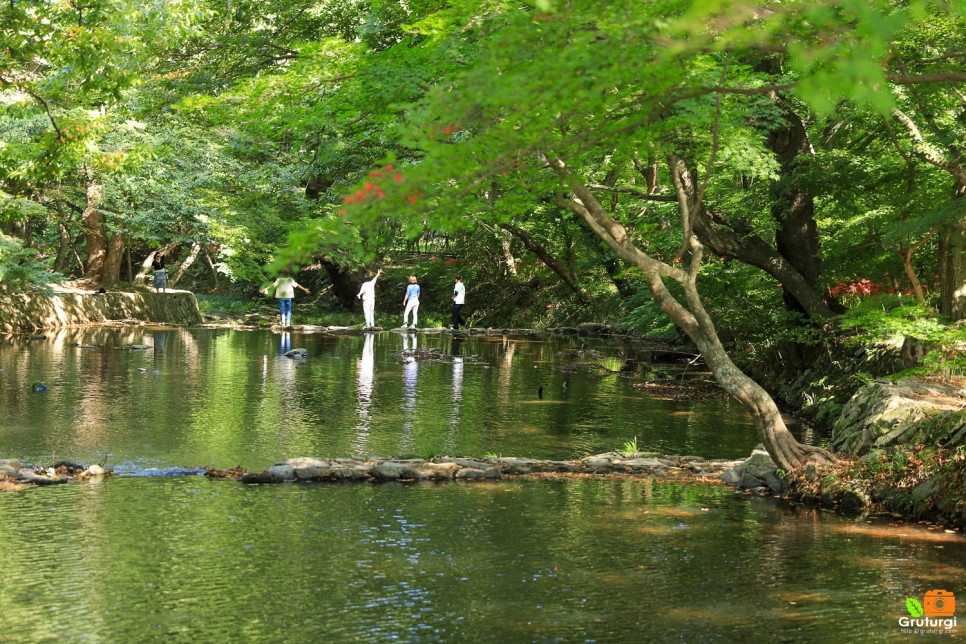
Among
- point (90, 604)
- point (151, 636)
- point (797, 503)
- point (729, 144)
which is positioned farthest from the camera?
point (729, 144)

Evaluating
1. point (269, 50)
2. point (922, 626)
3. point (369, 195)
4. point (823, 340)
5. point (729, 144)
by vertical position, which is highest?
point (269, 50)

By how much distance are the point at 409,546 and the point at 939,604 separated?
12.1 feet

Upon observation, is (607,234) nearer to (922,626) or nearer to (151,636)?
(922,626)

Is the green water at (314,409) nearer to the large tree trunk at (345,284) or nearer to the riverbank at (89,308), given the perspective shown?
the riverbank at (89,308)

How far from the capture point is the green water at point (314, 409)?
11586 mm

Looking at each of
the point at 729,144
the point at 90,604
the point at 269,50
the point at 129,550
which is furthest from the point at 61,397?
the point at 269,50

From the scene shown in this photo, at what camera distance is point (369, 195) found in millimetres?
7992

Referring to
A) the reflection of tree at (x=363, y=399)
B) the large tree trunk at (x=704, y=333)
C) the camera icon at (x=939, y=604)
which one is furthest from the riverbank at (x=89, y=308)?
the camera icon at (x=939, y=604)

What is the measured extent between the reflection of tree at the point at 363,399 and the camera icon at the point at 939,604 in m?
6.54

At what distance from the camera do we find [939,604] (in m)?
6.38

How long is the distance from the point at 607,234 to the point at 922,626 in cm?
501

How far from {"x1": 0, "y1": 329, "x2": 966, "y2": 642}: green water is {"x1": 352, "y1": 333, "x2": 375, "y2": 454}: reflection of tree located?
0.09m

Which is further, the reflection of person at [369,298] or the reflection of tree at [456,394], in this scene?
the reflection of person at [369,298]

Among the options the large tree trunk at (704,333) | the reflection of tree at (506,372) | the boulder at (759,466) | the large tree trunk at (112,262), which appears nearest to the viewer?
the large tree trunk at (704,333)
